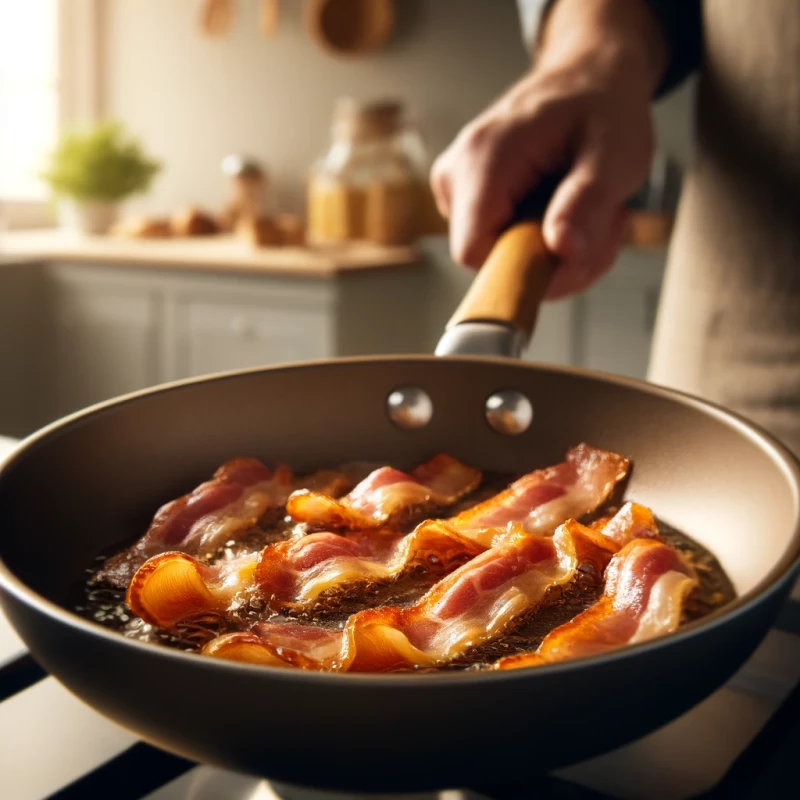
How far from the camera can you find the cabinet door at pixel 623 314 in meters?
2.33

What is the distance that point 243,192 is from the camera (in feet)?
10.1

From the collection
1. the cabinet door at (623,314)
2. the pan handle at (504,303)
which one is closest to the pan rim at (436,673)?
the pan handle at (504,303)

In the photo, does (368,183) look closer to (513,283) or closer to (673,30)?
(673,30)

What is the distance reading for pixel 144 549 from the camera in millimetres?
597

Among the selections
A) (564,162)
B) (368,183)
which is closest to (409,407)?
(564,162)

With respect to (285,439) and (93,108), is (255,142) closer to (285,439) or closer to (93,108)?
(93,108)

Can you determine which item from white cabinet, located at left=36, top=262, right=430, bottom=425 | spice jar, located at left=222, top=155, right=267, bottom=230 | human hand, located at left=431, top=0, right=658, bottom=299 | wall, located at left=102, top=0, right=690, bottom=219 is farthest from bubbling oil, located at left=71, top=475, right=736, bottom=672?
spice jar, located at left=222, top=155, right=267, bottom=230

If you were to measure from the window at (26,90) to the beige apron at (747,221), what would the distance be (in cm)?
281

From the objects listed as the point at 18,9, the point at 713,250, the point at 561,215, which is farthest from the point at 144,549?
the point at 18,9

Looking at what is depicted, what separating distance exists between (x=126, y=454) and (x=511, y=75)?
239 cm

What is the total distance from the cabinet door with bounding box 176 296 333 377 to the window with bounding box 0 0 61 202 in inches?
43.4

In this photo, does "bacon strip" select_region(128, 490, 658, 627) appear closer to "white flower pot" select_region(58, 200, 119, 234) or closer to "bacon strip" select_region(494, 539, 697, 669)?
"bacon strip" select_region(494, 539, 697, 669)

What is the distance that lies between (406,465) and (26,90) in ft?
10.3

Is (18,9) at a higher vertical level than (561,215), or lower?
higher
